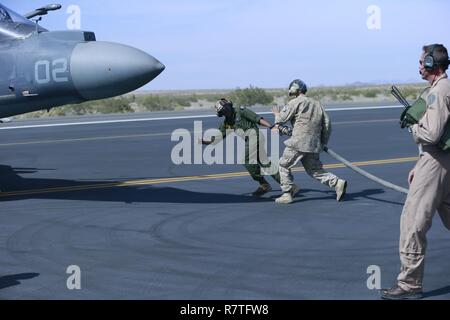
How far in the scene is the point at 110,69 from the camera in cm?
1107

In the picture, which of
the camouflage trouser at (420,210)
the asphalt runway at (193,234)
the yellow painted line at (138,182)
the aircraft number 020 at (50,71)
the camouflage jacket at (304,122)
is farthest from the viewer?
the yellow painted line at (138,182)

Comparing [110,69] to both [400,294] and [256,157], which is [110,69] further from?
[400,294]

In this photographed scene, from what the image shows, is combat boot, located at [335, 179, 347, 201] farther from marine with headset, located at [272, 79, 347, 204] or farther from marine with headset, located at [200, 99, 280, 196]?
marine with headset, located at [200, 99, 280, 196]

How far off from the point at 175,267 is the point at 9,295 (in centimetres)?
182

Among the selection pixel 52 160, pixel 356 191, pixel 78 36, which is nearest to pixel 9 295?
pixel 78 36

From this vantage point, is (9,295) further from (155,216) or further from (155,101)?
(155,101)

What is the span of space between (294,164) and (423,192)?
548 cm

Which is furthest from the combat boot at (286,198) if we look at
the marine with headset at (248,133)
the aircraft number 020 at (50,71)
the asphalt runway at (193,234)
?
the aircraft number 020 at (50,71)

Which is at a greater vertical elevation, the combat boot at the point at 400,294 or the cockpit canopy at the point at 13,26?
the cockpit canopy at the point at 13,26

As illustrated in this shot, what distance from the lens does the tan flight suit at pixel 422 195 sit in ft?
22.6

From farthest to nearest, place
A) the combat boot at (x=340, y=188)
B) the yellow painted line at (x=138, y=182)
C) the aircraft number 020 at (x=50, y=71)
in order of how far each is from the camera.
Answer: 1. the yellow painted line at (x=138, y=182)
2. the combat boot at (x=340, y=188)
3. the aircraft number 020 at (x=50, y=71)

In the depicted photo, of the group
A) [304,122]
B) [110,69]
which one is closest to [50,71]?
[110,69]

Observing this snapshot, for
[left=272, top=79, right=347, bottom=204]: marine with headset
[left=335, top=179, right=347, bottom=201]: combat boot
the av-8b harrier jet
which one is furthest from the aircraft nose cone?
[left=335, top=179, right=347, bottom=201]: combat boot

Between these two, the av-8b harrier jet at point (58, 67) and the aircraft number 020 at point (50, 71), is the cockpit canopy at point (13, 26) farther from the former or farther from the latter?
the aircraft number 020 at point (50, 71)
